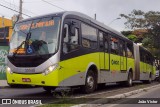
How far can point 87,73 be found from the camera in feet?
44.1

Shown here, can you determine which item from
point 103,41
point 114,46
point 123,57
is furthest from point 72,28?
point 123,57

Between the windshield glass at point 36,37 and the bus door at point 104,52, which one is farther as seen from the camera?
the bus door at point 104,52

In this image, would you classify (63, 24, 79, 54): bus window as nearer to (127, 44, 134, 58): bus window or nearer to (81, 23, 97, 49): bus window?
(81, 23, 97, 49): bus window

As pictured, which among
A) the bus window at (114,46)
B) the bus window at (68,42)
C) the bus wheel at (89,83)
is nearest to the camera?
the bus window at (68,42)

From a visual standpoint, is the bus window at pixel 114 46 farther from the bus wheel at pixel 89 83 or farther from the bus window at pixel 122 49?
the bus wheel at pixel 89 83

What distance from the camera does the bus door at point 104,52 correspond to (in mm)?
15102

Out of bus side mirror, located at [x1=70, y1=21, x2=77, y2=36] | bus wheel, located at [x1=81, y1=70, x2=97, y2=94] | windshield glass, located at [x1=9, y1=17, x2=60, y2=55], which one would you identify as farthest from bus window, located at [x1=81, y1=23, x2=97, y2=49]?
windshield glass, located at [x1=9, y1=17, x2=60, y2=55]

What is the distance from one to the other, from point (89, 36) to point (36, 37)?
116 inches

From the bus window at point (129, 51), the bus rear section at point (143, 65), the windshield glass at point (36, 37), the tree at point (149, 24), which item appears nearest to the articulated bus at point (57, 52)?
the windshield glass at point (36, 37)

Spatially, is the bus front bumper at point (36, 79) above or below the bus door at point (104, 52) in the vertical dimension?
below

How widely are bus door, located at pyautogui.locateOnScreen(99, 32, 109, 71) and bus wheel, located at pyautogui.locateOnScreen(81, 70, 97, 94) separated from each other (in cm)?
105

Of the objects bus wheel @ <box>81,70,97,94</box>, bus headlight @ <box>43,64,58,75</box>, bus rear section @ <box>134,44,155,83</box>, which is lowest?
bus wheel @ <box>81,70,97,94</box>

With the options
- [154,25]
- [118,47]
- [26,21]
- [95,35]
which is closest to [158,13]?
[154,25]

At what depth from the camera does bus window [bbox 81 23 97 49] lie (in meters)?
13.4
